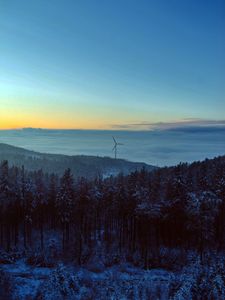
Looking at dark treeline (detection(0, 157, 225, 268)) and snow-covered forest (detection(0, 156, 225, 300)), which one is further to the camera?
dark treeline (detection(0, 157, 225, 268))

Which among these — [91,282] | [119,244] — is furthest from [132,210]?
[91,282]

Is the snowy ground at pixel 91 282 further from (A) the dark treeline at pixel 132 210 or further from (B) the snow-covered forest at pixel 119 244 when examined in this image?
(A) the dark treeline at pixel 132 210

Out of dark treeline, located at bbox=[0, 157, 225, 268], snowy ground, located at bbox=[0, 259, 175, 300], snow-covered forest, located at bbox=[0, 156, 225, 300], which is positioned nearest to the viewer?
snowy ground, located at bbox=[0, 259, 175, 300]

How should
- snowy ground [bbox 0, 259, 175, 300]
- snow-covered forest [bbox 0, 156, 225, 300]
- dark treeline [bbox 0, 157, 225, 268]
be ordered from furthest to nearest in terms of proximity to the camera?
1. dark treeline [bbox 0, 157, 225, 268]
2. snow-covered forest [bbox 0, 156, 225, 300]
3. snowy ground [bbox 0, 259, 175, 300]

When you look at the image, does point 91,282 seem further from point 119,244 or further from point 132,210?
point 132,210

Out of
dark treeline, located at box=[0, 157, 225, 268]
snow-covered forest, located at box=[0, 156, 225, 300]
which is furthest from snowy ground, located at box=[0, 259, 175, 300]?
dark treeline, located at box=[0, 157, 225, 268]

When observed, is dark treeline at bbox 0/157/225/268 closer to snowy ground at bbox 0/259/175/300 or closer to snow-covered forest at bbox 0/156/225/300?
snow-covered forest at bbox 0/156/225/300
